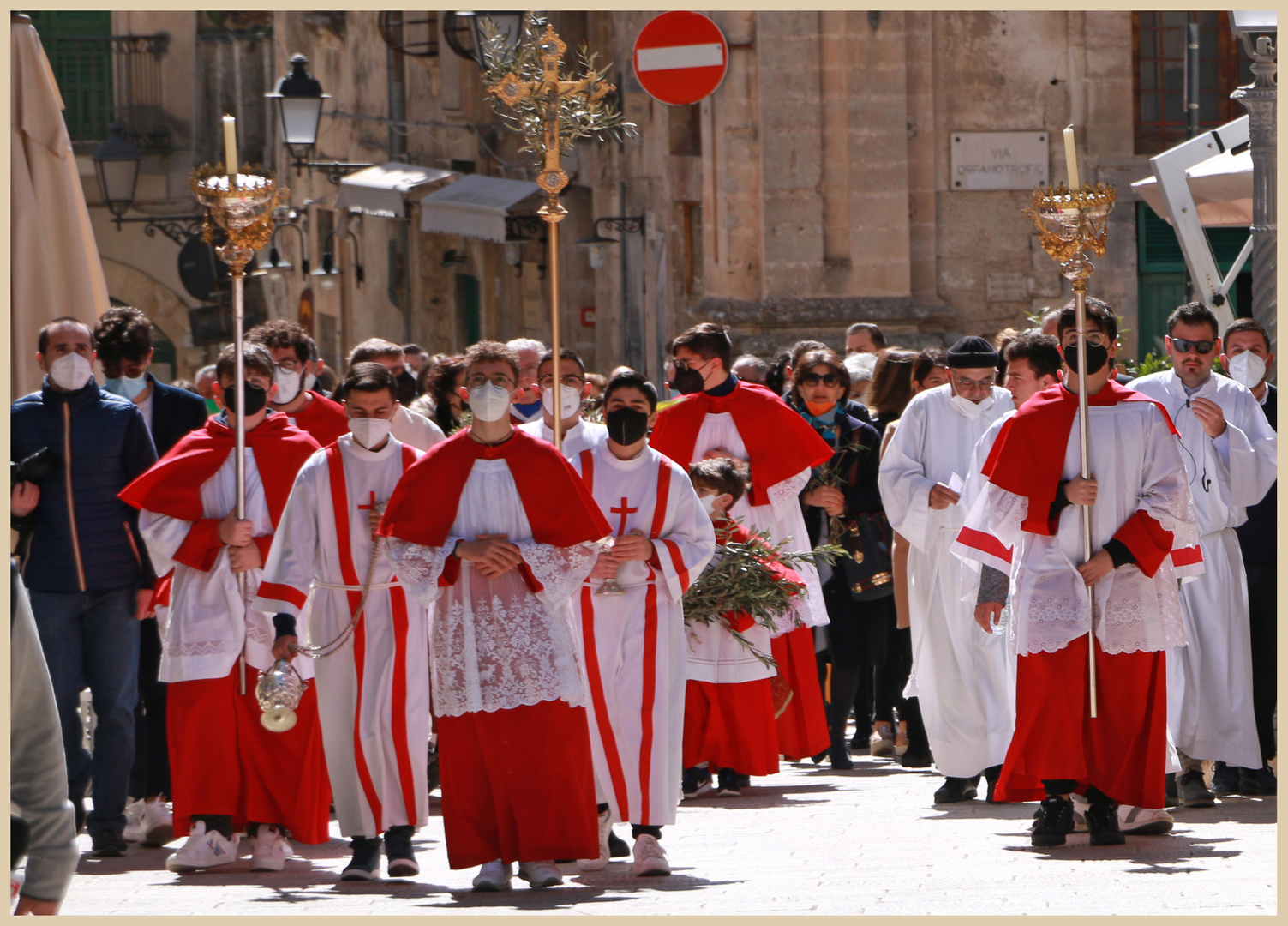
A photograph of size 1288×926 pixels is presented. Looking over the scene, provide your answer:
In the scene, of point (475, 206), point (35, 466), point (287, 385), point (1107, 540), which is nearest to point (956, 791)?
point (1107, 540)

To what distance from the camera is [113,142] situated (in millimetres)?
29750

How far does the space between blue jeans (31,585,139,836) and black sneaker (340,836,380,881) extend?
3.66 ft

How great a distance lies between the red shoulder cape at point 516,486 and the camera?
6.57 m

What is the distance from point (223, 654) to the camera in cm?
733

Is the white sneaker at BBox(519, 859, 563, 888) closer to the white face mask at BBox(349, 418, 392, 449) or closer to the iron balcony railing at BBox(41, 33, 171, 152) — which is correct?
the white face mask at BBox(349, 418, 392, 449)

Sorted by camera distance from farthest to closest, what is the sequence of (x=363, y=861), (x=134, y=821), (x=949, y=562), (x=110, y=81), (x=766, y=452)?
(x=110, y=81), (x=766, y=452), (x=949, y=562), (x=134, y=821), (x=363, y=861)

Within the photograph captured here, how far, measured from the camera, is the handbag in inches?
398

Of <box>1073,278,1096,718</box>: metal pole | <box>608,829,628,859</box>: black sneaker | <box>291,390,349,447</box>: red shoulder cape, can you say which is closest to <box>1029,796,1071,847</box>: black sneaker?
<box>1073,278,1096,718</box>: metal pole

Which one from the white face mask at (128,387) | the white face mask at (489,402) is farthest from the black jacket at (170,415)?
the white face mask at (489,402)

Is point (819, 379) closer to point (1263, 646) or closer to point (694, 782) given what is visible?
point (694, 782)

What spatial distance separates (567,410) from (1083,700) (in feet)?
7.81

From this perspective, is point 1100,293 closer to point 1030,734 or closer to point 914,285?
point 914,285

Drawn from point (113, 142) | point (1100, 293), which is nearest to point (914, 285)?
point (1100, 293)

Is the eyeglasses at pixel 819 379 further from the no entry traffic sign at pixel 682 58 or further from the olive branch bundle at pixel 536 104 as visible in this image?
the no entry traffic sign at pixel 682 58
